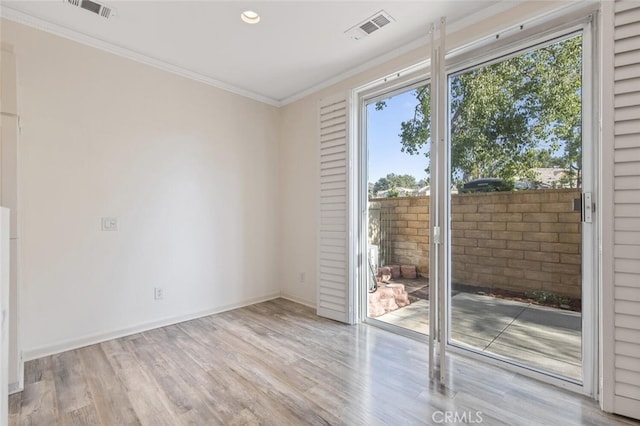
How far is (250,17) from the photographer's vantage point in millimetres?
2268

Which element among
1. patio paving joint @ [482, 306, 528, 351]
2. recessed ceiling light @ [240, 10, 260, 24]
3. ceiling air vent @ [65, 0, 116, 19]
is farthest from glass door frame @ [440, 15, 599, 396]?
ceiling air vent @ [65, 0, 116, 19]

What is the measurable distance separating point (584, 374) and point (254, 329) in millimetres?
2602

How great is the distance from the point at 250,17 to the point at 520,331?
3.21 metres

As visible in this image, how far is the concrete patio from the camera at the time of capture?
196 centimetres

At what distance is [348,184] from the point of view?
3.08m

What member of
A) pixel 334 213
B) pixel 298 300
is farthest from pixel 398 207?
pixel 298 300

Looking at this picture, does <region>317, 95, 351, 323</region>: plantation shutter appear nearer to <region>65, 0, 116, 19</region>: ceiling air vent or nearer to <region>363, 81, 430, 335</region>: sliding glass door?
<region>363, 81, 430, 335</region>: sliding glass door

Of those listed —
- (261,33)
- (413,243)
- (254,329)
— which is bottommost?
(254,329)

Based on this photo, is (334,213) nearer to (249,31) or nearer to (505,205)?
(505,205)

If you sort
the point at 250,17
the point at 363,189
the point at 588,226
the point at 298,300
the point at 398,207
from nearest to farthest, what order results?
the point at 588,226 → the point at 250,17 → the point at 398,207 → the point at 363,189 → the point at 298,300

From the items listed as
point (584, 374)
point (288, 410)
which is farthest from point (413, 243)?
point (288, 410)

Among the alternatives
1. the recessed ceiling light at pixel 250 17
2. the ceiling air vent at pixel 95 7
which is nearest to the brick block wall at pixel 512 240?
the recessed ceiling light at pixel 250 17

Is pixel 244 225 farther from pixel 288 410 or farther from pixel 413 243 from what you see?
pixel 288 410

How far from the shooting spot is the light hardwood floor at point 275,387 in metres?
1.66
